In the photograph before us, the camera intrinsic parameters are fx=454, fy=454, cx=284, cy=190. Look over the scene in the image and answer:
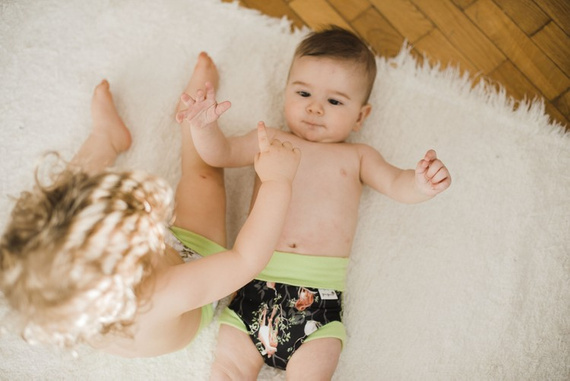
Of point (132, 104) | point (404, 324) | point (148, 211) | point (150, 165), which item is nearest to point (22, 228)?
point (148, 211)

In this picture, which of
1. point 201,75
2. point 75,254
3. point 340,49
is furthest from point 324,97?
point 75,254

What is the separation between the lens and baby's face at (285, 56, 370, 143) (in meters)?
1.19

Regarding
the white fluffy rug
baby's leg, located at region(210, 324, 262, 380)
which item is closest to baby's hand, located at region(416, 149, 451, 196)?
the white fluffy rug

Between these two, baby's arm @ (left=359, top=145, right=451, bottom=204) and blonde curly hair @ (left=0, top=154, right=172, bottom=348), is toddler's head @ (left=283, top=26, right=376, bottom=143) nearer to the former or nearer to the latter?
baby's arm @ (left=359, top=145, right=451, bottom=204)

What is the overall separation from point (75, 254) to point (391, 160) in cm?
91

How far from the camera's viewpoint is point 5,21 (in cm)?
133

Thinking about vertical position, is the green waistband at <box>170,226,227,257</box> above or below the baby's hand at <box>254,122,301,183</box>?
below

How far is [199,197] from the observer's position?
3.82 ft

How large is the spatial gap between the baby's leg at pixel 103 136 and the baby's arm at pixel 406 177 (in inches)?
26.2

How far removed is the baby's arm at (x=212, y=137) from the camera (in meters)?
1.03

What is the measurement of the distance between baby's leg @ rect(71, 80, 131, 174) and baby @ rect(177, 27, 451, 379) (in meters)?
0.27

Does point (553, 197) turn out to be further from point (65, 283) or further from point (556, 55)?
point (65, 283)

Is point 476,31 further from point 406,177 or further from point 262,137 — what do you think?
point 262,137

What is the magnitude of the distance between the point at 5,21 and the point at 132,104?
0.45 m
